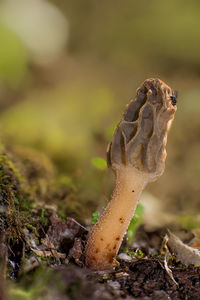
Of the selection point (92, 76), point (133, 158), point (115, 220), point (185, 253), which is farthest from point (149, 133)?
point (92, 76)

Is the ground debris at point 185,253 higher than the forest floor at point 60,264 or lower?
higher

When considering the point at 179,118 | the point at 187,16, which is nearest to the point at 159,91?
the point at 179,118

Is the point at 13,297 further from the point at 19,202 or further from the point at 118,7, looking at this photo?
the point at 118,7

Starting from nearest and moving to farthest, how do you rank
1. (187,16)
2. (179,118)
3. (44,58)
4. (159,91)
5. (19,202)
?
(159,91), (19,202), (179,118), (187,16), (44,58)

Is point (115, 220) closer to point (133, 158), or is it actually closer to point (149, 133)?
point (133, 158)

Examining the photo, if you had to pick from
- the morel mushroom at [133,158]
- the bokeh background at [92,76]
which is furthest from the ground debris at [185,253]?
the bokeh background at [92,76]

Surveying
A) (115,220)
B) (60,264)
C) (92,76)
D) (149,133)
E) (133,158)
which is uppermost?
(92,76)

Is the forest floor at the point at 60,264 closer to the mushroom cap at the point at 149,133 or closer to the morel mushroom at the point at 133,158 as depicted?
the morel mushroom at the point at 133,158
